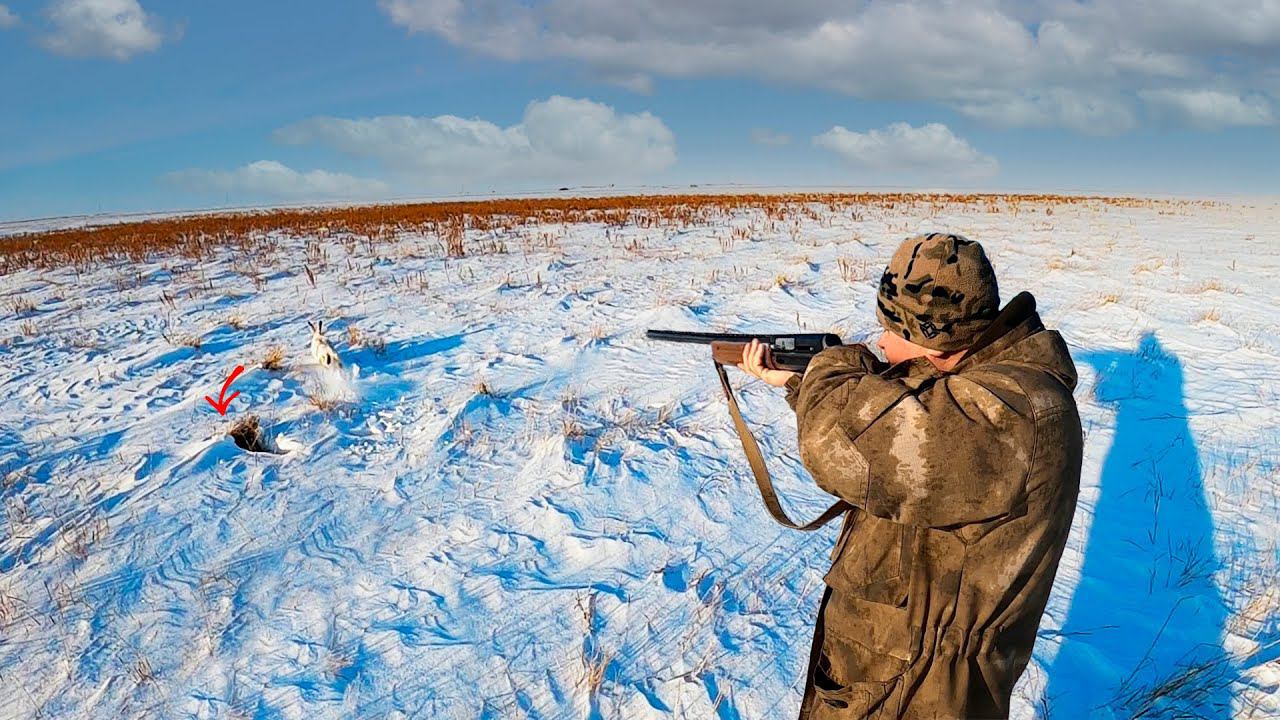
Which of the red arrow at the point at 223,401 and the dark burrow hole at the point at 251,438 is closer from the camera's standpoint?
the dark burrow hole at the point at 251,438

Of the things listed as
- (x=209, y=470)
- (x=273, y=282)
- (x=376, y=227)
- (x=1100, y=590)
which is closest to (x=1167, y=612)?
(x=1100, y=590)

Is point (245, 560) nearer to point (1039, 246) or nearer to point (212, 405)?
point (212, 405)

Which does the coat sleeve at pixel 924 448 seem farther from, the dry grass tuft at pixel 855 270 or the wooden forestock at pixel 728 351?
the dry grass tuft at pixel 855 270

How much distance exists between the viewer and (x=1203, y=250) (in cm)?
1222

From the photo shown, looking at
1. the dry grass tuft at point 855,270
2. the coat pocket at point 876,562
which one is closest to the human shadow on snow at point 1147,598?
the coat pocket at point 876,562

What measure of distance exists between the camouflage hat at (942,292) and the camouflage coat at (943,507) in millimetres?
60

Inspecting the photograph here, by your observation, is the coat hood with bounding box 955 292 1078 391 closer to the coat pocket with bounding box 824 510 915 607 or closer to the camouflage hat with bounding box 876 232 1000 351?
the camouflage hat with bounding box 876 232 1000 351

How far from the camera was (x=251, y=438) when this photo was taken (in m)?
4.45

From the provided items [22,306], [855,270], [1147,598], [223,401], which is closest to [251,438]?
[223,401]

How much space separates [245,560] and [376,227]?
14.2m

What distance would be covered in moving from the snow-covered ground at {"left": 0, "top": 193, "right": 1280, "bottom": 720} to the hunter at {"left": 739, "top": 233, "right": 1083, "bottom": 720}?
53.0 inches

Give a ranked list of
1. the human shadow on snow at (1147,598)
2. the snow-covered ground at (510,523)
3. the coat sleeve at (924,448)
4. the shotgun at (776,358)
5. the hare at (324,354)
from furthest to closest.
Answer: the hare at (324,354)
the snow-covered ground at (510,523)
the human shadow on snow at (1147,598)
the shotgun at (776,358)
the coat sleeve at (924,448)

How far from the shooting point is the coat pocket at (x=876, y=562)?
1357mm

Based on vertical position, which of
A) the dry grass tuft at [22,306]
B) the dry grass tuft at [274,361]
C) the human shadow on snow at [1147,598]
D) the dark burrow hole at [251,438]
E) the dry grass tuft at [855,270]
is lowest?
the human shadow on snow at [1147,598]
